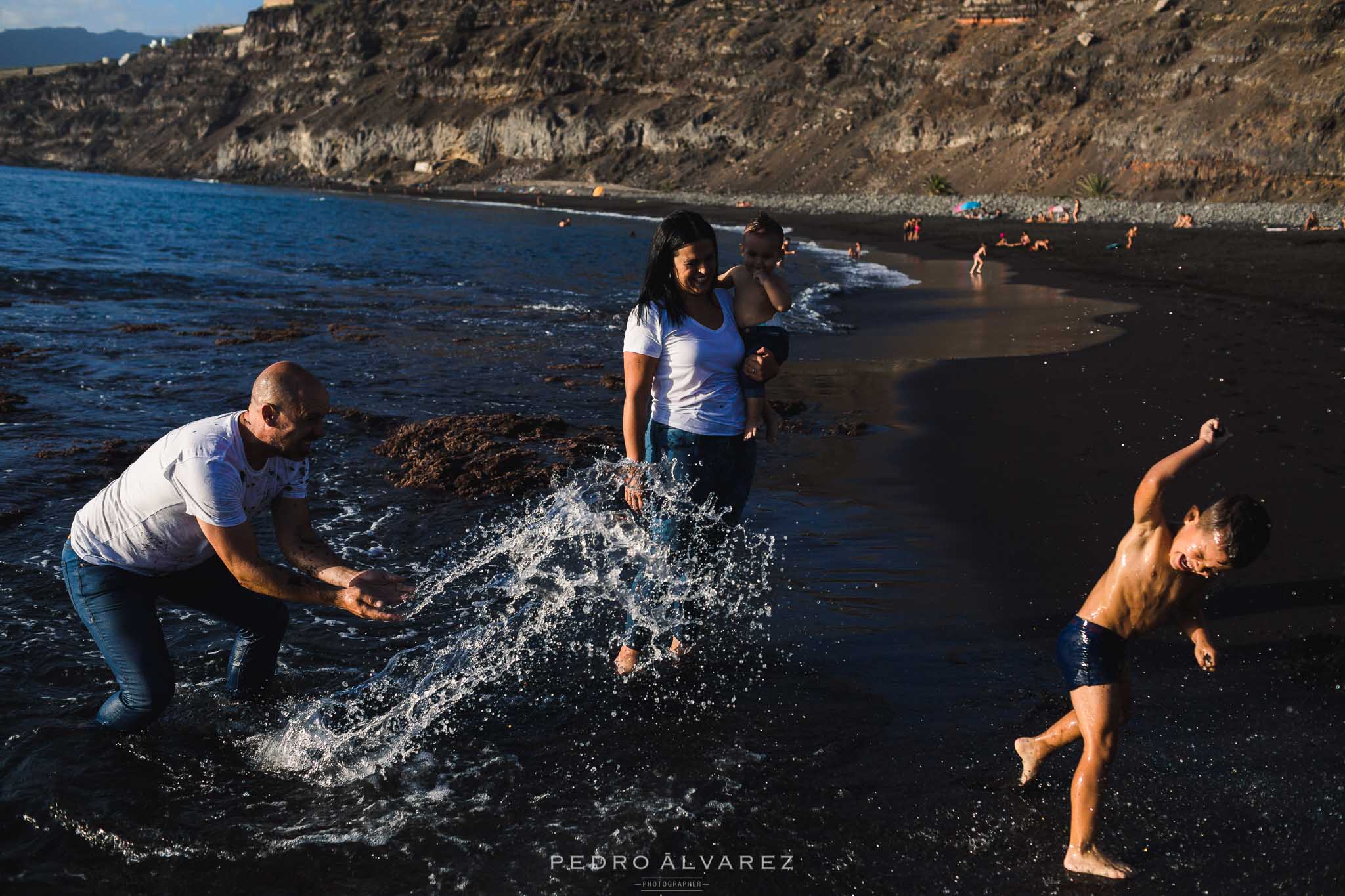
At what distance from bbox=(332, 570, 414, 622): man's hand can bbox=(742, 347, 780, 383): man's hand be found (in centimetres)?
212

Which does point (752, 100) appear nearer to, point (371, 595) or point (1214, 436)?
point (1214, 436)

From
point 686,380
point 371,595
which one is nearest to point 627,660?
point 686,380

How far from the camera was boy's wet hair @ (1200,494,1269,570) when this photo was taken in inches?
141

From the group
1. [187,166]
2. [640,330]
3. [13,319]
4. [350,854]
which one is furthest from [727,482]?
[187,166]

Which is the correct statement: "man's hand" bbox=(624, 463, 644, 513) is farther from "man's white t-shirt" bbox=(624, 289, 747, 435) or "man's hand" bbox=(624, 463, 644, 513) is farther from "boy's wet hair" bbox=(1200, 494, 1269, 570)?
"boy's wet hair" bbox=(1200, 494, 1269, 570)

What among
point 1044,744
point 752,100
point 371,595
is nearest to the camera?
point 371,595

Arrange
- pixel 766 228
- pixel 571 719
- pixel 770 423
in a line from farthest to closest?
pixel 770 423 → pixel 571 719 → pixel 766 228

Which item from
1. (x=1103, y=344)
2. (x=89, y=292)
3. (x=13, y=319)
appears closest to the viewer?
(x=1103, y=344)

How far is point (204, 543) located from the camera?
4195 millimetres

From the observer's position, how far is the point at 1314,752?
4.66m

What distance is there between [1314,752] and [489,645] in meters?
4.72

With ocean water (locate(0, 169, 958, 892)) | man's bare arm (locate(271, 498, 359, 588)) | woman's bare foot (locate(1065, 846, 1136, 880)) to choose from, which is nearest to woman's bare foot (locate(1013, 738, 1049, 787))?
woman's bare foot (locate(1065, 846, 1136, 880))

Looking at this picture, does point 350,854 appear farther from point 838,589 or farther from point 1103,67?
point 1103,67

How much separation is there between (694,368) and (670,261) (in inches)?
22.6
